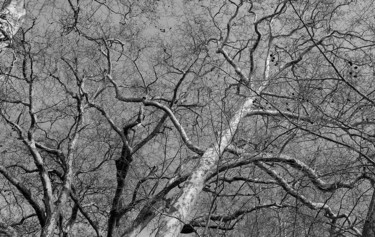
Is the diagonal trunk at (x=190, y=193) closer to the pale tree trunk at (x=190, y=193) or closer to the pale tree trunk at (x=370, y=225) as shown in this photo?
the pale tree trunk at (x=190, y=193)

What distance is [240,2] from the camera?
10398 mm

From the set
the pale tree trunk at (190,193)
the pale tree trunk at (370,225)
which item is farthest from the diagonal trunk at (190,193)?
the pale tree trunk at (370,225)

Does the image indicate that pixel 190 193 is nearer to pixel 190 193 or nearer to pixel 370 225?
pixel 190 193

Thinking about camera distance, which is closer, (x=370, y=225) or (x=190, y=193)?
(x=370, y=225)

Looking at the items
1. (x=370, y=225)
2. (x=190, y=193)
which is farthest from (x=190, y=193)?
(x=370, y=225)

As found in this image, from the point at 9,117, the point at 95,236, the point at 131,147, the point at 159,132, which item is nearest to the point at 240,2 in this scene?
the point at 159,132

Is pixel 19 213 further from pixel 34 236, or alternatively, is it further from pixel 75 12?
pixel 75 12

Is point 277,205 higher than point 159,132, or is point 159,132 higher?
point 159,132

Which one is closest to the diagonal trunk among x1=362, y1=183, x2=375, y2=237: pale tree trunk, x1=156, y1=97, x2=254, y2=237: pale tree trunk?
x1=156, y1=97, x2=254, y2=237: pale tree trunk

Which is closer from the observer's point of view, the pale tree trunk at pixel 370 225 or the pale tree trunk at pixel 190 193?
the pale tree trunk at pixel 370 225

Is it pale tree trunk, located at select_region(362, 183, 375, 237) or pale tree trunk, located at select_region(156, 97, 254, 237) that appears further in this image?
pale tree trunk, located at select_region(156, 97, 254, 237)

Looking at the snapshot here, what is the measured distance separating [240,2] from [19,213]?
729cm

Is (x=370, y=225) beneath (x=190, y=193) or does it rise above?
beneath

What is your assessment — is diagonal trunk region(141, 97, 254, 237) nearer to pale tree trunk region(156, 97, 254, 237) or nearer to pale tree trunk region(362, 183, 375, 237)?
pale tree trunk region(156, 97, 254, 237)
